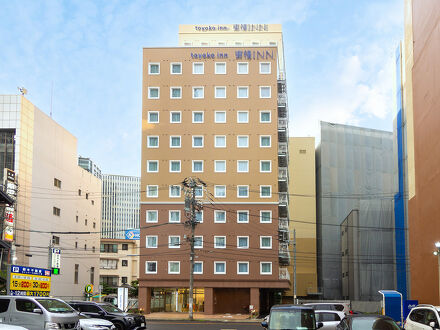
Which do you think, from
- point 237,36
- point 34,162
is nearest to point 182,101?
point 237,36

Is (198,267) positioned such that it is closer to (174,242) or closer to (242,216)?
(174,242)

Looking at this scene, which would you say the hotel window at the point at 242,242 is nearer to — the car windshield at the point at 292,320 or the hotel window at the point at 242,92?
the hotel window at the point at 242,92

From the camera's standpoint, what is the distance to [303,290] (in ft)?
319

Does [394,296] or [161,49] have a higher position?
[161,49]

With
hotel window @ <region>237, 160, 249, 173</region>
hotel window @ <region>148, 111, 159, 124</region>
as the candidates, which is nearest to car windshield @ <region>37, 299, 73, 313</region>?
hotel window @ <region>237, 160, 249, 173</region>

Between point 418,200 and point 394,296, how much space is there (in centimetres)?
1134

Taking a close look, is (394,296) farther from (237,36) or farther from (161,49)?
(237,36)

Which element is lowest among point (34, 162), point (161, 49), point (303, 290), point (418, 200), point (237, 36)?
point (303, 290)

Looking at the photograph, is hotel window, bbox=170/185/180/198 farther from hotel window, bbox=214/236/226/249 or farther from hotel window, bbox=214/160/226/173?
hotel window, bbox=214/236/226/249

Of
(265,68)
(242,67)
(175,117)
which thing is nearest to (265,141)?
(265,68)

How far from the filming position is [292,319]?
19562 millimetres

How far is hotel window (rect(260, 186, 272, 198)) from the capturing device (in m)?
68.3

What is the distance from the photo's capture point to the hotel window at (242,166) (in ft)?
226

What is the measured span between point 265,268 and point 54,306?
45.7m
